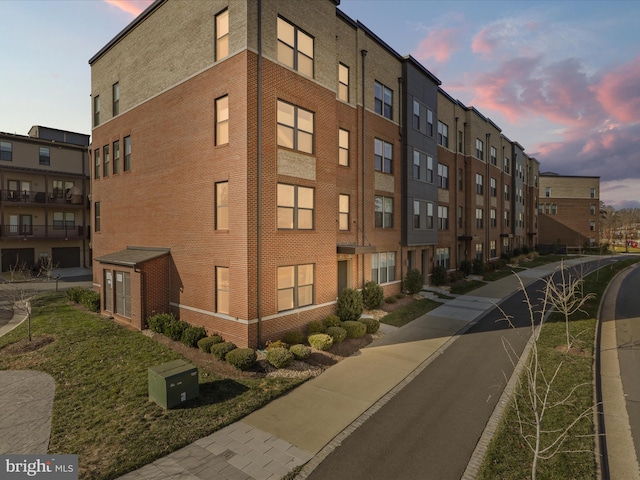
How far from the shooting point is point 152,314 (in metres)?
17.5

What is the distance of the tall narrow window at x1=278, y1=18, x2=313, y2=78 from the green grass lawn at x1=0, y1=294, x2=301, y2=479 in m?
13.8

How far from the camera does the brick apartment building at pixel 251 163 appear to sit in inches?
565

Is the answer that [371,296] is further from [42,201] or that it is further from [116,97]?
[42,201]

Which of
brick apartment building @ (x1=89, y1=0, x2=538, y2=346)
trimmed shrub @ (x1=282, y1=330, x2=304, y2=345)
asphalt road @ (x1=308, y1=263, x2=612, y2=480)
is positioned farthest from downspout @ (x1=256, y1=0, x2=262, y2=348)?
asphalt road @ (x1=308, y1=263, x2=612, y2=480)

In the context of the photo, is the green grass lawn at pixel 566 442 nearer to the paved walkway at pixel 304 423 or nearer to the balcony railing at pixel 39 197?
the paved walkway at pixel 304 423

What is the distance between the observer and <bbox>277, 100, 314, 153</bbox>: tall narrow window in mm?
15523

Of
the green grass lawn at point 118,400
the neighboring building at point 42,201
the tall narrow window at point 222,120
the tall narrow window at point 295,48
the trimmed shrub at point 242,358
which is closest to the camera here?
the green grass lawn at point 118,400

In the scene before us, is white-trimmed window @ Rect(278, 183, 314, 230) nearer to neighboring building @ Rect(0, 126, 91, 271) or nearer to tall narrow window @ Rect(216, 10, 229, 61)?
tall narrow window @ Rect(216, 10, 229, 61)

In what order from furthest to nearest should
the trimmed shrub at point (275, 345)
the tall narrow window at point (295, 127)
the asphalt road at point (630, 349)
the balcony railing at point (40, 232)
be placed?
the balcony railing at point (40, 232), the tall narrow window at point (295, 127), the trimmed shrub at point (275, 345), the asphalt road at point (630, 349)

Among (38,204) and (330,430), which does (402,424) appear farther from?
(38,204)

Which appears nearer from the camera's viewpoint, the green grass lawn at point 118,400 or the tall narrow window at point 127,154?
the green grass lawn at point 118,400

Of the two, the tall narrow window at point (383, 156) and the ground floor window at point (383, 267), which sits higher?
the tall narrow window at point (383, 156)

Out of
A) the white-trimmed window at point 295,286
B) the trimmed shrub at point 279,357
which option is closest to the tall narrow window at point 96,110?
the white-trimmed window at point 295,286

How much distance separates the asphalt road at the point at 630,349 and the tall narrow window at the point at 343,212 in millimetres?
13543
